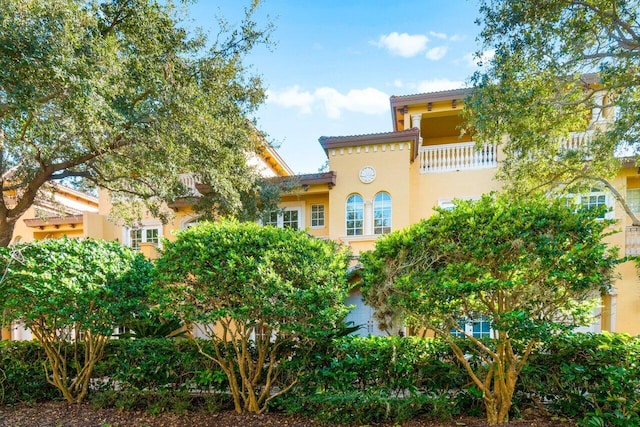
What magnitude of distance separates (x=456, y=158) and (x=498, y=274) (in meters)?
8.31

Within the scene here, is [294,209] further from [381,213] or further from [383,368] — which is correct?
[383,368]

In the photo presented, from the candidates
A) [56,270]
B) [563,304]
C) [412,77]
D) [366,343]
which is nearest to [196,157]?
[56,270]

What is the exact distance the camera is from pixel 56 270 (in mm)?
5422

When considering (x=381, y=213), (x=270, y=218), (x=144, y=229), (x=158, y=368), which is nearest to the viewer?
(x=158, y=368)

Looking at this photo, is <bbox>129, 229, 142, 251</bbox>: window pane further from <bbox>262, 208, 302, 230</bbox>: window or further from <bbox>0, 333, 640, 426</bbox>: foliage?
<bbox>0, 333, 640, 426</bbox>: foliage

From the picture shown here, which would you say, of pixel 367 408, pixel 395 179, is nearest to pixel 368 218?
pixel 395 179

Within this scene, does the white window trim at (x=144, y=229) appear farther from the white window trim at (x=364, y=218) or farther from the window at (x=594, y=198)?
the window at (x=594, y=198)

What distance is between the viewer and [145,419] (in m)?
5.39

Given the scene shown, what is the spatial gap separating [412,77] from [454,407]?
29.3 feet

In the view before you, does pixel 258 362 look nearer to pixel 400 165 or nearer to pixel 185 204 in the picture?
pixel 400 165

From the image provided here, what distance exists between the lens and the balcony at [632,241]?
31.1 feet

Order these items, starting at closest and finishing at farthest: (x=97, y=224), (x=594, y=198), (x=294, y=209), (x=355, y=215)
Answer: (x=594, y=198), (x=355, y=215), (x=294, y=209), (x=97, y=224)

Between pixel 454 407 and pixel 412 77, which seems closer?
pixel 454 407

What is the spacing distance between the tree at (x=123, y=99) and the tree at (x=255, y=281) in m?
3.61
